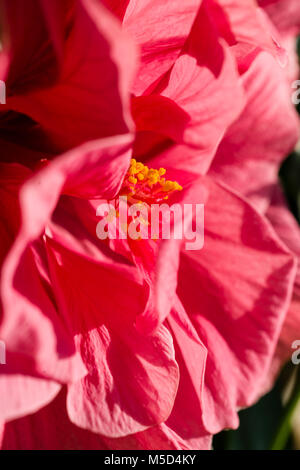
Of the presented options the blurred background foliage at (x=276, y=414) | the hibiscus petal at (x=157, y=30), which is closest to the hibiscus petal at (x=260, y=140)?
the hibiscus petal at (x=157, y=30)

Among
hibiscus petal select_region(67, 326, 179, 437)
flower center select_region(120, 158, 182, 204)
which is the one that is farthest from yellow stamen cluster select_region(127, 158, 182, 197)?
hibiscus petal select_region(67, 326, 179, 437)

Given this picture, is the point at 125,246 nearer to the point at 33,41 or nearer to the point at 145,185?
the point at 145,185

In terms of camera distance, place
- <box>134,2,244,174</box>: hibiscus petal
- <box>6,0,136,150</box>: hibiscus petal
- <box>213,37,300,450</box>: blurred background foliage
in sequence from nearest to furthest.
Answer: <box>6,0,136,150</box>: hibiscus petal
<box>134,2,244,174</box>: hibiscus petal
<box>213,37,300,450</box>: blurred background foliage

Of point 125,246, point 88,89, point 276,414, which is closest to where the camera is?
point 88,89

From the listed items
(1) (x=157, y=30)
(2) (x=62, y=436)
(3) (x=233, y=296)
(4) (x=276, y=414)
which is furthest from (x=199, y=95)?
(4) (x=276, y=414)

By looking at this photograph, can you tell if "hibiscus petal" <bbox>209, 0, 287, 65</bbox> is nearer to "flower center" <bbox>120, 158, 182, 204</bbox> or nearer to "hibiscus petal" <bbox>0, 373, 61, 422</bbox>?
"flower center" <bbox>120, 158, 182, 204</bbox>

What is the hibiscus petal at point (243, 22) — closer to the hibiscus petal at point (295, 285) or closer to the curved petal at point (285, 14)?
the curved petal at point (285, 14)
